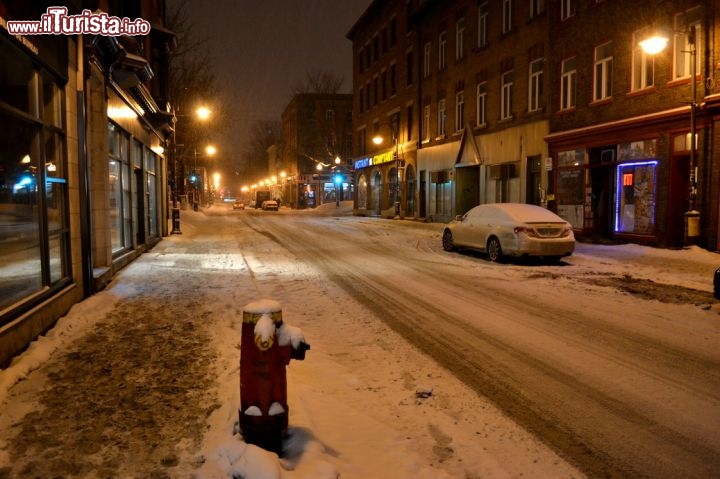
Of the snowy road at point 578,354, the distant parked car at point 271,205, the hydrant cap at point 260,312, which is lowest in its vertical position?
the snowy road at point 578,354

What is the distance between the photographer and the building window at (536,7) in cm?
2369

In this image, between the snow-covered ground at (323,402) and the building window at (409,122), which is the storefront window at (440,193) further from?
the snow-covered ground at (323,402)

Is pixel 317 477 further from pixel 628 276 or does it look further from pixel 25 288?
pixel 628 276

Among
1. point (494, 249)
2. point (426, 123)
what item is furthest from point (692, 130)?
point (426, 123)

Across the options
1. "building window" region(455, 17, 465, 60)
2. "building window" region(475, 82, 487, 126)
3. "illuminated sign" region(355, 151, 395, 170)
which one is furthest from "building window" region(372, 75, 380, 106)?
"building window" region(475, 82, 487, 126)

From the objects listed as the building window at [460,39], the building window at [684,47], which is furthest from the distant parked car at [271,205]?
the building window at [684,47]

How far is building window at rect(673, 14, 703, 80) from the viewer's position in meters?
15.4

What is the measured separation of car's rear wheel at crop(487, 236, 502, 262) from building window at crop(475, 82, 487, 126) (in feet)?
48.7

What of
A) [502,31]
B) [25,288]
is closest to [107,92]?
[25,288]

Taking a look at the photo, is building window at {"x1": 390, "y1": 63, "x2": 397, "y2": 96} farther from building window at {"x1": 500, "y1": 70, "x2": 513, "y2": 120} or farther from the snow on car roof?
the snow on car roof

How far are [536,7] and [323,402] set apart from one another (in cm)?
2358

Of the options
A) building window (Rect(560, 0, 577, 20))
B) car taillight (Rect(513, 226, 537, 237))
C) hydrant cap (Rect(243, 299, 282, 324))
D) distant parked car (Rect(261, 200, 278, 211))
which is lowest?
hydrant cap (Rect(243, 299, 282, 324))

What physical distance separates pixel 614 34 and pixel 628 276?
404 inches

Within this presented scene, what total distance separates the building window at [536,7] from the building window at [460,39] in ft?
21.7
